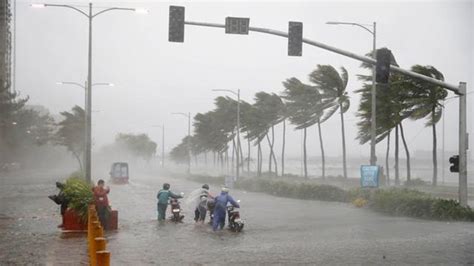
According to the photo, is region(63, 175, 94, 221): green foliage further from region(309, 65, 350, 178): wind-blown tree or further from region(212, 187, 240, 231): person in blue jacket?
region(309, 65, 350, 178): wind-blown tree

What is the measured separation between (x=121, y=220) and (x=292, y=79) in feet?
114

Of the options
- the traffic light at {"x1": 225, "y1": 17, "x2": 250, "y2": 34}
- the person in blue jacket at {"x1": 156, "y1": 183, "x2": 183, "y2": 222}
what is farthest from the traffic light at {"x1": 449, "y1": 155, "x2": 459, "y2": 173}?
the person in blue jacket at {"x1": 156, "y1": 183, "x2": 183, "y2": 222}

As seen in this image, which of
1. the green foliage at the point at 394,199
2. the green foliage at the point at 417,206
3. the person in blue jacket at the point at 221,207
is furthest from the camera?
the green foliage at the point at 394,199

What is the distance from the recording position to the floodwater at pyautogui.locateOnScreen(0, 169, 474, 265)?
42.5 feet

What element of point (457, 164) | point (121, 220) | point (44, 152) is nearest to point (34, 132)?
point (44, 152)

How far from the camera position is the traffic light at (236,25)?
17.0 meters

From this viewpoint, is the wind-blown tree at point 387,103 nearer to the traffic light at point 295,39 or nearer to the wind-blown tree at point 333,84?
the wind-blown tree at point 333,84

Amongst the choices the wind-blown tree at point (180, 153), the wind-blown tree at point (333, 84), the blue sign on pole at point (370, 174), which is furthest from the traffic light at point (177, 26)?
the wind-blown tree at point (180, 153)

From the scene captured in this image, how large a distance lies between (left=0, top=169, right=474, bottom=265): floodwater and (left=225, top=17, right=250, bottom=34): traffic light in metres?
5.96

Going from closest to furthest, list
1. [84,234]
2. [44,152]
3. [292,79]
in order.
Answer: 1. [84,234]
2. [292,79]
3. [44,152]

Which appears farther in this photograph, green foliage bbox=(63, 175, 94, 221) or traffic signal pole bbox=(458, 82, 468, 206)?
traffic signal pole bbox=(458, 82, 468, 206)

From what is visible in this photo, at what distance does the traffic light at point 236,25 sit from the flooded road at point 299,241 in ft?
19.6

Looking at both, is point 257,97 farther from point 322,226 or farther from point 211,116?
point 322,226

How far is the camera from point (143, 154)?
14825 centimetres
